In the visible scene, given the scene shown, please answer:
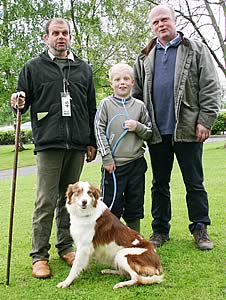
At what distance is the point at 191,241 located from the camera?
5.33 metres

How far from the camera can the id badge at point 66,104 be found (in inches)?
173

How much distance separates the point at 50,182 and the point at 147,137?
1.14 meters

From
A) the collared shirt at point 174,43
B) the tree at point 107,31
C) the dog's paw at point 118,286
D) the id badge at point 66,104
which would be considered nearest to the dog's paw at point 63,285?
the dog's paw at point 118,286

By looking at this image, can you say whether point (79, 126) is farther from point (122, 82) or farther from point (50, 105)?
point (122, 82)

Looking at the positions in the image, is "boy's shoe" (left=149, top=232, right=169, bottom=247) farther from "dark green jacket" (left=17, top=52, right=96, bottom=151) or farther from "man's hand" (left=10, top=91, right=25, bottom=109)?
"man's hand" (left=10, top=91, right=25, bottom=109)

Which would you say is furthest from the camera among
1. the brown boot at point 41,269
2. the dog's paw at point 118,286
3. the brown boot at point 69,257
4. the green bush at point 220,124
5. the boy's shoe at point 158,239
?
the green bush at point 220,124

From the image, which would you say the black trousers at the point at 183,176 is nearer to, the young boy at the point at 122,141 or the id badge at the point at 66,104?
the young boy at the point at 122,141

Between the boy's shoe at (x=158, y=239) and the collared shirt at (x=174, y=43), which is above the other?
the collared shirt at (x=174, y=43)

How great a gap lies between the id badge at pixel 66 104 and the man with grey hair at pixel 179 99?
3.21 ft

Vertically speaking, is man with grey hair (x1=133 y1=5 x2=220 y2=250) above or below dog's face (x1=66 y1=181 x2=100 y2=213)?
above

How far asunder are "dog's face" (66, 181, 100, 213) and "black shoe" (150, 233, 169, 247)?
1.35 meters

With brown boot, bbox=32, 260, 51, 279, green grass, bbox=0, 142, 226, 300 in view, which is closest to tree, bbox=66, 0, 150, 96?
green grass, bbox=0, 142, 226, 300

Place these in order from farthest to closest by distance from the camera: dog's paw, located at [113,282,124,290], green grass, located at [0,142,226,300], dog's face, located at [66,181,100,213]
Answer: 1. dog's face, located at [66,181,100,213]
2. dog's paw, located at [113,282,124,290]
3. green grass, located at [0,142,226,300]

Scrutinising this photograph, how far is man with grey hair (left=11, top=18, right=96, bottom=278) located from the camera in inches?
172
